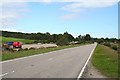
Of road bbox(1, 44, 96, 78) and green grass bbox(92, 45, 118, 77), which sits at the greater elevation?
road bbox(1, 44, 96, 78)

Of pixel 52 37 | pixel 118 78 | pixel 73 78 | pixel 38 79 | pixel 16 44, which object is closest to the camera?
pixel 38 79

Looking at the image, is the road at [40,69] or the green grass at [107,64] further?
the green grass at [107,64]

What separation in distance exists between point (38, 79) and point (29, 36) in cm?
14872

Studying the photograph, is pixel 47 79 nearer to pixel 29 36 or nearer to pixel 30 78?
pixel 30 78

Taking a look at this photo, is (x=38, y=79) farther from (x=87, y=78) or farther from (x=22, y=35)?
(x=22, y=35)

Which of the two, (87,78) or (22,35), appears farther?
(22,35)

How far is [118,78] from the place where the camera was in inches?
631

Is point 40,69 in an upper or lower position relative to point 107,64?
upper

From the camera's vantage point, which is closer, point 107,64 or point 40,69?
point 40,69

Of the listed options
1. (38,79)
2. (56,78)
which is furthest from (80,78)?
(38,79)

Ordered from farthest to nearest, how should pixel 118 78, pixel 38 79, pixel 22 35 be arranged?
pixel 22 35 < pixel 118 78 < pixel 38 79

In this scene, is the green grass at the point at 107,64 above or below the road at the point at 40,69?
below

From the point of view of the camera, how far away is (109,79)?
1557 cm

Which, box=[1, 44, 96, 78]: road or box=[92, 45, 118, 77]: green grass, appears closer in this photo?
box=[1, 44, 96, 78]: road
